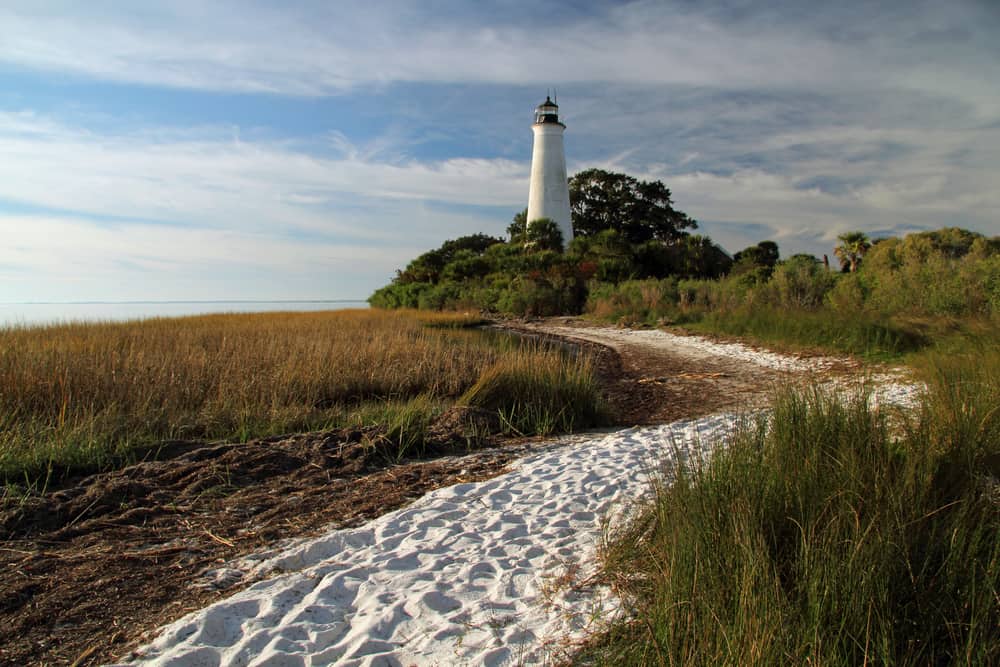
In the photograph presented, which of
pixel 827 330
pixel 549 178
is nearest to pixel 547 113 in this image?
pixel 549 178

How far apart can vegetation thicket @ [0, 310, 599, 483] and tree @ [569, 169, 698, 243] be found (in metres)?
35.2

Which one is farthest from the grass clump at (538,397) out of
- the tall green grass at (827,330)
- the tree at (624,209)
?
the tree at (624,209)

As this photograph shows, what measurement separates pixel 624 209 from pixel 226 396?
4049cm

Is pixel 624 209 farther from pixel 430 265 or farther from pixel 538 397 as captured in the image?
pixel 538 397

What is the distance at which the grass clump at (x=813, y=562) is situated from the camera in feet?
6.99

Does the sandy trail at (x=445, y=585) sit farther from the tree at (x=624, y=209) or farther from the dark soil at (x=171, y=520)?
the tree at (x=624, y=209)

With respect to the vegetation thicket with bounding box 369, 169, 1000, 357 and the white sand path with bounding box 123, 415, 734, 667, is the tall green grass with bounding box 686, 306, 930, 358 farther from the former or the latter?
the white sand path with bounding box 123, 415, 734, 667

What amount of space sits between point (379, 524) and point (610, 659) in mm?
Answer: 2281

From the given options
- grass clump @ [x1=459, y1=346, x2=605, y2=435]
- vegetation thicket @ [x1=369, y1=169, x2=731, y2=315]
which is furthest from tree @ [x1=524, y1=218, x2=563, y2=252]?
grass clump @ [x1=459, y1=346, x2=605, y2=435]

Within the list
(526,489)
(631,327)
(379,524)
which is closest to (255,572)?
(379,524)

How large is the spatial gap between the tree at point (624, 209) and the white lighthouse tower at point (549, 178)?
12.3 ft

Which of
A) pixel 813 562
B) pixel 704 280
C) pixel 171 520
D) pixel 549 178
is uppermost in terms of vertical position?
pixel 549 178

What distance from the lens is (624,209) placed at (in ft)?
149

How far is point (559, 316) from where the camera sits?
29062 millimetres
